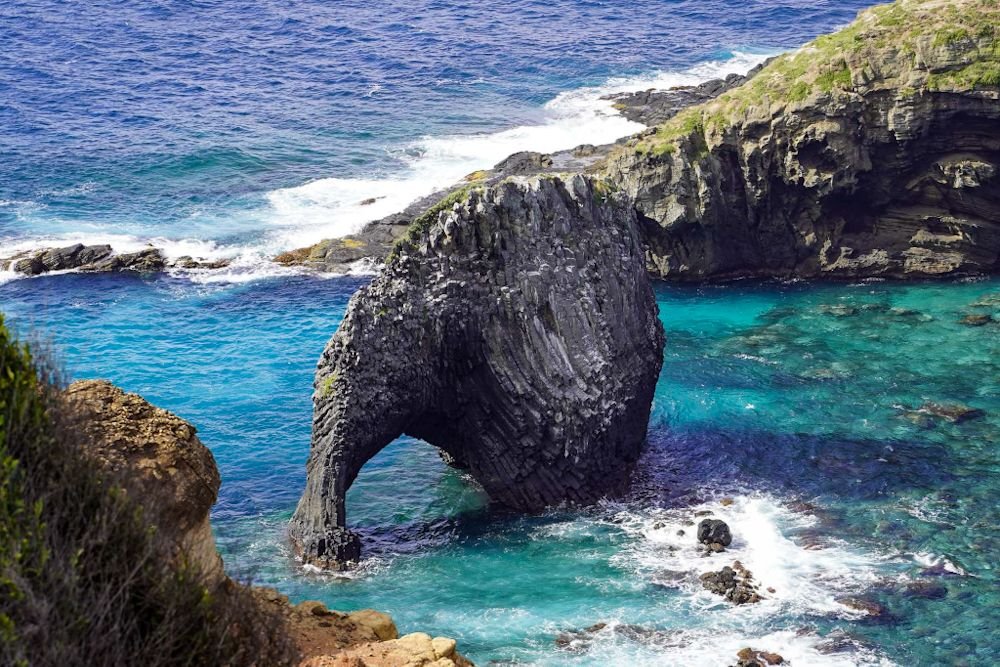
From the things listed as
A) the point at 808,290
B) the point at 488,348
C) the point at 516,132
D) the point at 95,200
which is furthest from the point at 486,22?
the point at 488,348

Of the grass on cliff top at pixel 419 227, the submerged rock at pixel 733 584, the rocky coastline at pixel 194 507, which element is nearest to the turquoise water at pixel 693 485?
the submerged rock at pixel 733 584

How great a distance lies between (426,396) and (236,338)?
63.7 ft

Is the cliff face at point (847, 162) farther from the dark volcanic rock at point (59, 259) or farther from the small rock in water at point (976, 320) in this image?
the dark volcanic rock at point (59, 259)

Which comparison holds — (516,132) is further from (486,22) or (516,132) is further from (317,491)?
(317,491)

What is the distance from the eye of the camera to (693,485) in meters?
37.8

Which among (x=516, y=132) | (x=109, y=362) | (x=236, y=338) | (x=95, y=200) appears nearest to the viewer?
(x=109, y=362)

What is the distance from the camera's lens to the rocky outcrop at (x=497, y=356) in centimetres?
3400

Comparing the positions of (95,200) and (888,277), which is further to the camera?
(95,200)

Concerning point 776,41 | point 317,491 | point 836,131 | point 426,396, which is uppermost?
point 776,41

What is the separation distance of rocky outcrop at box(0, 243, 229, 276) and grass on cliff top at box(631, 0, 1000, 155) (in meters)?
24.4

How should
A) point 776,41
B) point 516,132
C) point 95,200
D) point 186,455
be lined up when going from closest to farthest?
1. point 186,455
2. point 95,200
3. point 516,132
4. point 776,41

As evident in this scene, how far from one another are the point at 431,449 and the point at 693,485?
985 cm

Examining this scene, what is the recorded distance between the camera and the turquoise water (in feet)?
98.0

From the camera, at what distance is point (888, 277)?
5484 centimetres
